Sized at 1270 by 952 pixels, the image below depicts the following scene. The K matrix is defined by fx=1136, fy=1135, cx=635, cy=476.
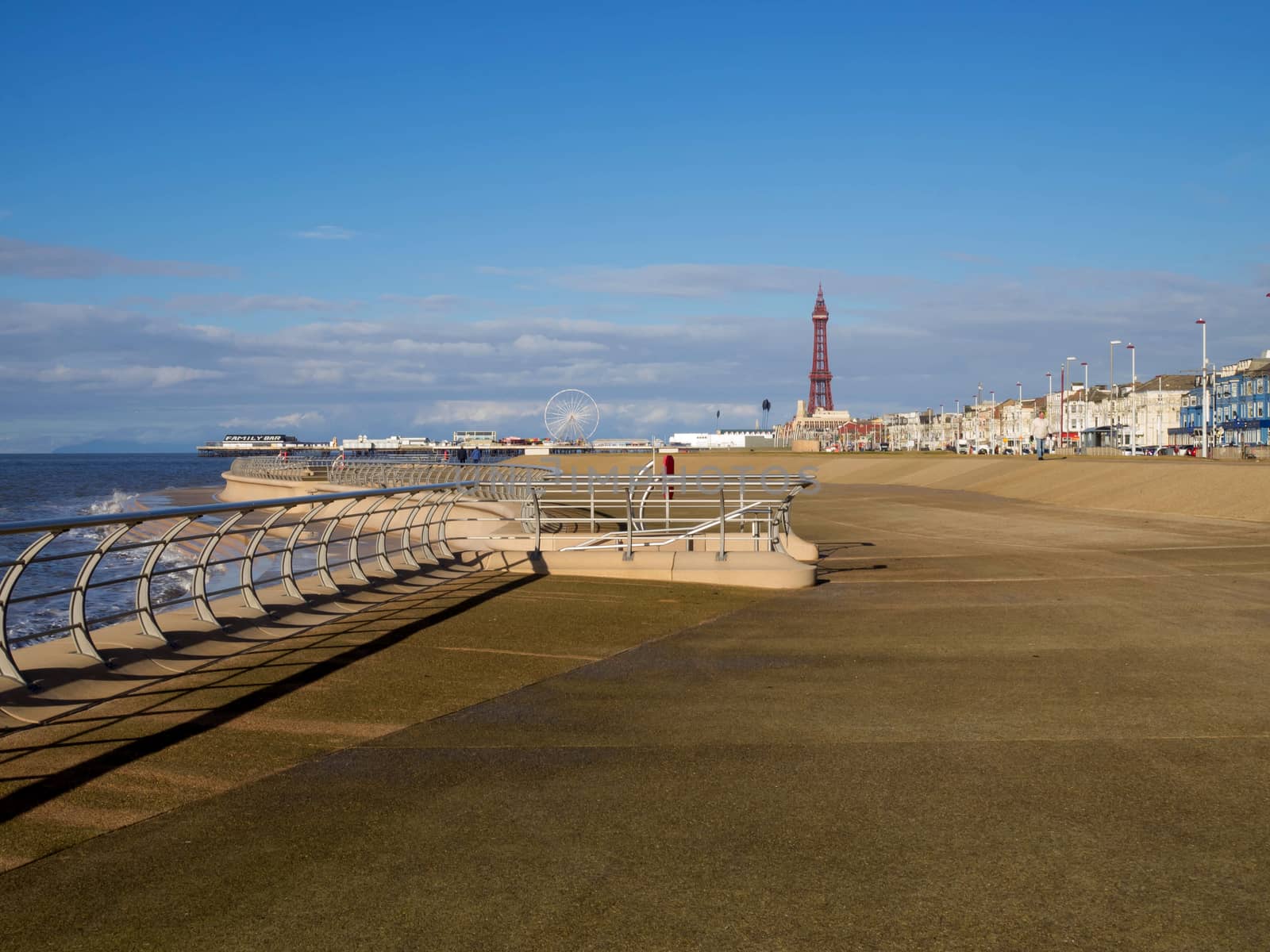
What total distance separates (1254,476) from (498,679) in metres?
28.9

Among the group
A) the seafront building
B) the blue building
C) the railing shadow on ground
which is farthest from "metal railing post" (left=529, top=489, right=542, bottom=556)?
the blue building

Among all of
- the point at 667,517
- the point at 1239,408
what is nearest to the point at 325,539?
the point at 667,517

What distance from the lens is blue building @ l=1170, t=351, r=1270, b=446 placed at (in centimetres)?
10488

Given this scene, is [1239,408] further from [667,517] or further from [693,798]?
[693,798]

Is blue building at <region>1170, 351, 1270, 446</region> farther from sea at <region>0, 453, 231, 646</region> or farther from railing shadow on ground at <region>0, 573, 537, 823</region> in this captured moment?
railing shadow on ground at <region>0, 573, 537, 823</region>

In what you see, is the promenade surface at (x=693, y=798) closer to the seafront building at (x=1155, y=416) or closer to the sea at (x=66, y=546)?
the sea at (x=66, y=546)

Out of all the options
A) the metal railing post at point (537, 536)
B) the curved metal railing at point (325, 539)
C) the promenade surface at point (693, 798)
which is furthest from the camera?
the metal railing post at point (537, 536)

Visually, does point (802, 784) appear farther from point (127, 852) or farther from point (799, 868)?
point (127, 852)

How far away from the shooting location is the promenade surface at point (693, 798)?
4.11 meters

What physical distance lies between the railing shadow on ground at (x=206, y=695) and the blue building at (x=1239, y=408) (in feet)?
314

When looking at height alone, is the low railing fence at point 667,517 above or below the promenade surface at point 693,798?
above

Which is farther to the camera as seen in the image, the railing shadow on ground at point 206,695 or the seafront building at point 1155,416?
the seafront building at point 1155,416

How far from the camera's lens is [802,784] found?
5785mm

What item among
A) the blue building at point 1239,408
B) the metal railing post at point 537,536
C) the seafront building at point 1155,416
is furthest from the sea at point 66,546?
the blue building at point 1239,408
